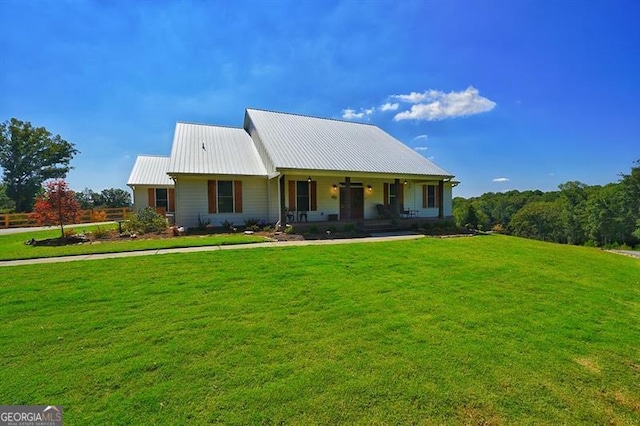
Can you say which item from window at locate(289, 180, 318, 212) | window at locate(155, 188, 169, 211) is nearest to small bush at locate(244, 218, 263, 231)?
window at locate(289, 180, 318, 212)

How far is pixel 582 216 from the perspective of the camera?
47969 millimetres

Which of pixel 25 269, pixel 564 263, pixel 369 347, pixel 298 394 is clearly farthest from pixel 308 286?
pixel 564 263

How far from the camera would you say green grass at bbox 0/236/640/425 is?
2.40m

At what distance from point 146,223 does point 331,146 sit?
989 centimetres

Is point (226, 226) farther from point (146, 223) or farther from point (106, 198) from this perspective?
point (106, 198)

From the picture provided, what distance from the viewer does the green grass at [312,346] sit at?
240 centimetres

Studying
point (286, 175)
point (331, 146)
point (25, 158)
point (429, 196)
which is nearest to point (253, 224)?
point (286, 175)

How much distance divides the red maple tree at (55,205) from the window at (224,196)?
16.1 feet

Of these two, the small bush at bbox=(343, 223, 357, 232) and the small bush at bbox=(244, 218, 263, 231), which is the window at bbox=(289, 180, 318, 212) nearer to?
the small bush at bbox=(244, 218, 263, 231)

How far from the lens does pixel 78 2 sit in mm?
7688

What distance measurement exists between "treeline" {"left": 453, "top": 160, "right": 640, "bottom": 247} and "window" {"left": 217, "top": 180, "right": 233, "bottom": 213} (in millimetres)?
16903

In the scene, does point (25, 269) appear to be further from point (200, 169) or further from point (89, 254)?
point (200, 169)

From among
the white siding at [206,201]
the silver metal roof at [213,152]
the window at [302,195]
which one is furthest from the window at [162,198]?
the window at [302,195]

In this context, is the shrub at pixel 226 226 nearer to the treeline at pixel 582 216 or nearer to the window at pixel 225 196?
the window at pixel 225 196
